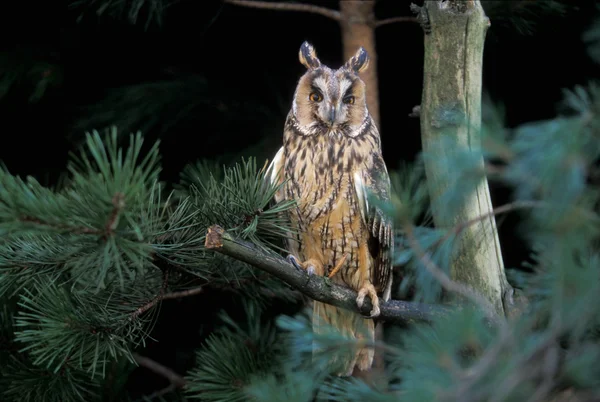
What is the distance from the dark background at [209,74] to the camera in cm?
257

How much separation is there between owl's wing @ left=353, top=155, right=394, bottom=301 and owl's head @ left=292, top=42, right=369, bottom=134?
144mm

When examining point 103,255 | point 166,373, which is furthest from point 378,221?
point 103,255

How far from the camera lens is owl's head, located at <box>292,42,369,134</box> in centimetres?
201

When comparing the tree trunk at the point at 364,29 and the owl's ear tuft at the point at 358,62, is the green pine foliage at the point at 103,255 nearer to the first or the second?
the owl's ear tuft at the point at 358,62

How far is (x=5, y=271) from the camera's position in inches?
57.8

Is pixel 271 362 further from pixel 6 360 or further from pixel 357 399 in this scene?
pixel 357 399

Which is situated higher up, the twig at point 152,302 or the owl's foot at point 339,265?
the twig at point 152,302

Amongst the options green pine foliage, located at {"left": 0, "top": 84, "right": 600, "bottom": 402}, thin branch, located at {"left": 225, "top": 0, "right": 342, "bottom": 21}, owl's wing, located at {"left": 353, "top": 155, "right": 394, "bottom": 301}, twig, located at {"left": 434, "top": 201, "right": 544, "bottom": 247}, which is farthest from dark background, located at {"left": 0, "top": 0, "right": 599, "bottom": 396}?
twig, located at {"left": 434, "top": 201, "right": 544, "bottom": 247}

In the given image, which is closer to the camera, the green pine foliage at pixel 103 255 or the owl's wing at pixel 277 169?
the green pine foliage at pixel 103 255

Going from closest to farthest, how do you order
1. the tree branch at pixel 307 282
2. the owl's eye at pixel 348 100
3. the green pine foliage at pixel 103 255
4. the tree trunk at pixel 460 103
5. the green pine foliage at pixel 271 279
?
the green pine foliage at pixel 271 279
the green pine foliage at pixel 103 255
the tree branch at pixel 307 282
the tree trunk at pixel 460 103
the owl's eye at pixel 348 100

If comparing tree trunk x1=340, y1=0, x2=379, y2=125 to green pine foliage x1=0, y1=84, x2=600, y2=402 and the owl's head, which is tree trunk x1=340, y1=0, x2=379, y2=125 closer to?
the owl's head

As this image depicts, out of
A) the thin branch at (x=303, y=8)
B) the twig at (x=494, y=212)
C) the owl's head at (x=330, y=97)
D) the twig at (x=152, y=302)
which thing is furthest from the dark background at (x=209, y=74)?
the twig at (x=494, y=212)

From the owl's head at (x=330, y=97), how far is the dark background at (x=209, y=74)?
1.57ft

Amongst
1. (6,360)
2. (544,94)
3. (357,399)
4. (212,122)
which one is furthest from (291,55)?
(357,399)
